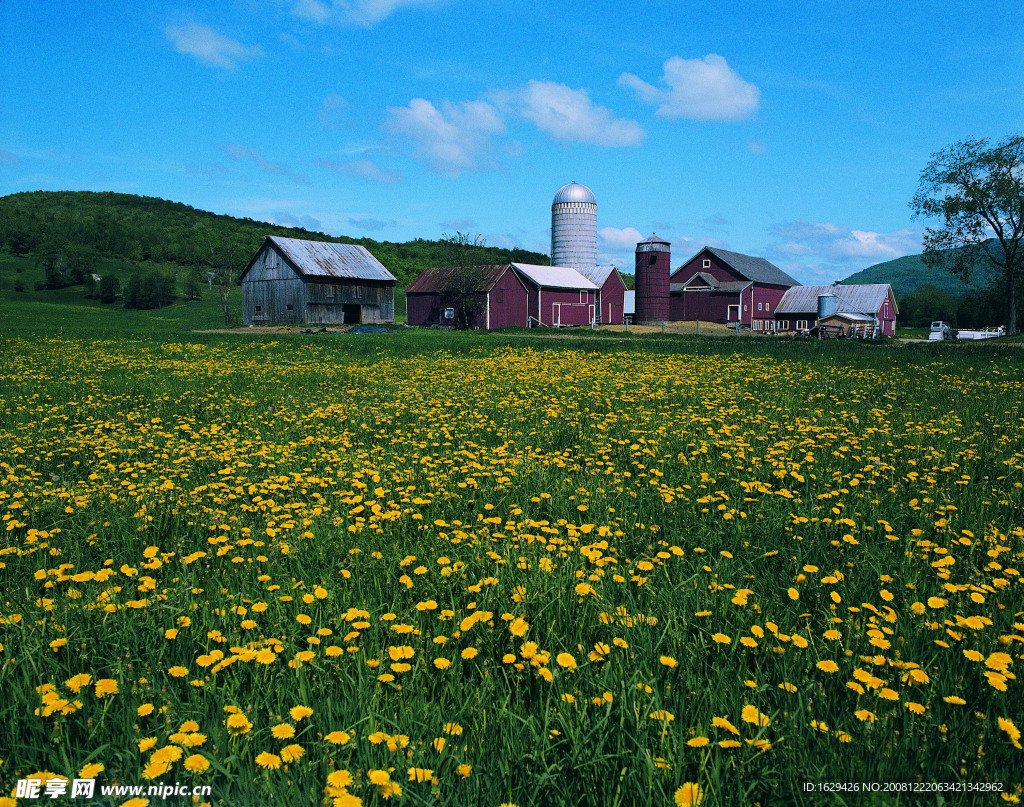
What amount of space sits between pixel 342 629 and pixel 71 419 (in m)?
7.44

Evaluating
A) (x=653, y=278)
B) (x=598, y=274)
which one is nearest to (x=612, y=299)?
(x=598, y=274)

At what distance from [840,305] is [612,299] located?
22.5 metres

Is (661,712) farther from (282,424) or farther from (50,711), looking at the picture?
(282,424)

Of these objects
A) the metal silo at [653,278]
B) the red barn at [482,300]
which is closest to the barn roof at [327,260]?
the red barn at [482,300]

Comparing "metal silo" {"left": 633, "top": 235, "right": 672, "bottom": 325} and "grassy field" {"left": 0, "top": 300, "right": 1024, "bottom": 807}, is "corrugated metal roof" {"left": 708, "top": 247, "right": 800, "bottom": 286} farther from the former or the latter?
"grassy field" {"left": 0, "top": 300, "right": 1024, "bottom": 807}

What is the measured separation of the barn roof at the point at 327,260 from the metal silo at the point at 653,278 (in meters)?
22.2

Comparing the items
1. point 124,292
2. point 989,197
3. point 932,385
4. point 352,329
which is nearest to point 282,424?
point 932,385

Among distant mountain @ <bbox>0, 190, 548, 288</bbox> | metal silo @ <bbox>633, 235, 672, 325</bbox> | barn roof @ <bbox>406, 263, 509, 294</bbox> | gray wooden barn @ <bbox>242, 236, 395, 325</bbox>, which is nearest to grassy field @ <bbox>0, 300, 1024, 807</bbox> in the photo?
barn roof @ <bbox>406, 263, 509, 294</bbox>

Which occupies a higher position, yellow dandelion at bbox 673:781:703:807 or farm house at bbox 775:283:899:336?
farm house at bbox 775:283:899:336

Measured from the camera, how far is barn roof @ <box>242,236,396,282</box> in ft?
154

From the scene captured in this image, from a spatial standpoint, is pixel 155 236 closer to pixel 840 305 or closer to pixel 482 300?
pixel 482 300

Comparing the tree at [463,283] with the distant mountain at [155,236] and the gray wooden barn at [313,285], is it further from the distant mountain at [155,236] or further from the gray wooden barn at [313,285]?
the distant mountain at [155,236]

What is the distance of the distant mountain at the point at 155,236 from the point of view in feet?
327

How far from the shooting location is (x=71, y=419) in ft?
26.1
